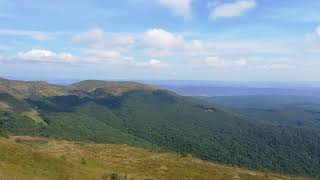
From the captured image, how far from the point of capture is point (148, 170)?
66000mm

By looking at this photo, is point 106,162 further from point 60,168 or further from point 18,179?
point 18,179

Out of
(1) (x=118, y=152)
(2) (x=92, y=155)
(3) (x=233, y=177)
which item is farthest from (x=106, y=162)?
(3) (x=233, y=177)

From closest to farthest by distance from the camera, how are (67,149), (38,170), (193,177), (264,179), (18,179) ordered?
(18,179) → (38,170) → (193,177) → (264,179) → (67,149)

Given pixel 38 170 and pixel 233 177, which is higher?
pixel 38 170

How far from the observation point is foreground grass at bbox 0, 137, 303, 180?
48844 millimetres

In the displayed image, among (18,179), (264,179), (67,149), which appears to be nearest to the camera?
(18,179)

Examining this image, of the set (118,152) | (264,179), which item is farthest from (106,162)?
(264,179)

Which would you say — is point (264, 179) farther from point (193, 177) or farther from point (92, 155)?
point (92, 155)

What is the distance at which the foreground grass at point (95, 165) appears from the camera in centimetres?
4884

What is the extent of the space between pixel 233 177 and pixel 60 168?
96.0ft

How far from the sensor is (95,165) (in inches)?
2547

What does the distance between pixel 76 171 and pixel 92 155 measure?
940 inches

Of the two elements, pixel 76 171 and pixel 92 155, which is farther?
pixel 92 155

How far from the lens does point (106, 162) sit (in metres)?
69.7
